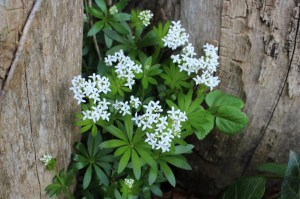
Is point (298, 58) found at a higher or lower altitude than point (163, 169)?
higher

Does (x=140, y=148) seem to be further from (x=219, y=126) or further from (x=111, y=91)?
(x=219, y=126)

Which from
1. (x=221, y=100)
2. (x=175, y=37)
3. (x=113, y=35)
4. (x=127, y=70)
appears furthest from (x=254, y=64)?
(x=113, y=35)

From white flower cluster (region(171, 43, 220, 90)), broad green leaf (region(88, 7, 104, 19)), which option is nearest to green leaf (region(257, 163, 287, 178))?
white flower cluster (region(171, 43, 220, 90))

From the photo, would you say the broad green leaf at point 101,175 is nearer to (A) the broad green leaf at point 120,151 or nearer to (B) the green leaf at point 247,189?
(A) the broad green leaf at point 120,151

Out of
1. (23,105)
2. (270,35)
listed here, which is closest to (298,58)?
(270,35)

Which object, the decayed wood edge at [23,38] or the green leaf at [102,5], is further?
the green leaf at [102,5]

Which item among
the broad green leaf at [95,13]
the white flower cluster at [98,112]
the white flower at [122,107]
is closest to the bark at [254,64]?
the broad green leaf at [95,13]
